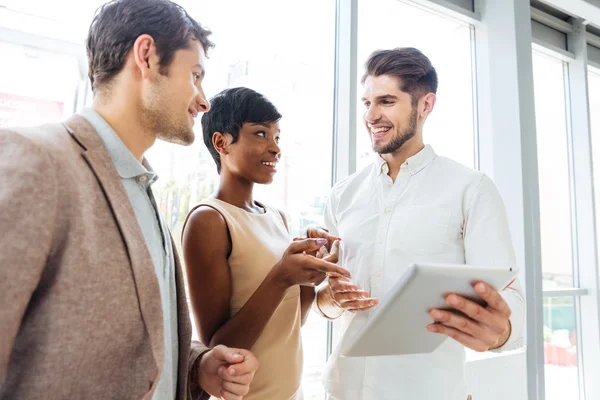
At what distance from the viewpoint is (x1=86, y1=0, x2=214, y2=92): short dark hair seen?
841 millimetres

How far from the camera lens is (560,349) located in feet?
10.6

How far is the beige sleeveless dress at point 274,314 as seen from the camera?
1158 millimetres

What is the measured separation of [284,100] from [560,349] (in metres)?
2.97

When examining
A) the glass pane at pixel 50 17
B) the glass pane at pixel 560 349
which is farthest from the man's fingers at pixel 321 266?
the glass pane at pixel 560 349

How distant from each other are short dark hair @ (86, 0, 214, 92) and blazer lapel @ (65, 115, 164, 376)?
185 millimetres

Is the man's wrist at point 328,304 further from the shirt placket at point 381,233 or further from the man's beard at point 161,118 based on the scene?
the man's beard at point 161,118

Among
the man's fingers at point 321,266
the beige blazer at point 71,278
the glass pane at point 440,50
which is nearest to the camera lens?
the beige blazer at point 71,278

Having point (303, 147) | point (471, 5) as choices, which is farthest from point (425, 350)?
point (471, 5)

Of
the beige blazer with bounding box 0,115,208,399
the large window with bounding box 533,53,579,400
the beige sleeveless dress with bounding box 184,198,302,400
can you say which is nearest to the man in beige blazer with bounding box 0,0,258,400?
the beige blazer with bounding box 0,115,208,399

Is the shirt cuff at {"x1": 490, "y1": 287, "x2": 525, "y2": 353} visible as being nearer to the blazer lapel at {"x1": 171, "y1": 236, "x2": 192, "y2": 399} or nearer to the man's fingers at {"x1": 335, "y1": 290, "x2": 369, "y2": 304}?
the man's fingers at {"x1": 335, "y1": 290, "x2": 369, "y2": 304}

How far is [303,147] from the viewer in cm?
200

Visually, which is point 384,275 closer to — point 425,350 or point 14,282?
point 425,350

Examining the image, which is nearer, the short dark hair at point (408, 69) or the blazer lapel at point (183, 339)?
the blazer lapel at point (183, 339)

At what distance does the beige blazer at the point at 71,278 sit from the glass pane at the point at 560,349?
→ 3318mm
